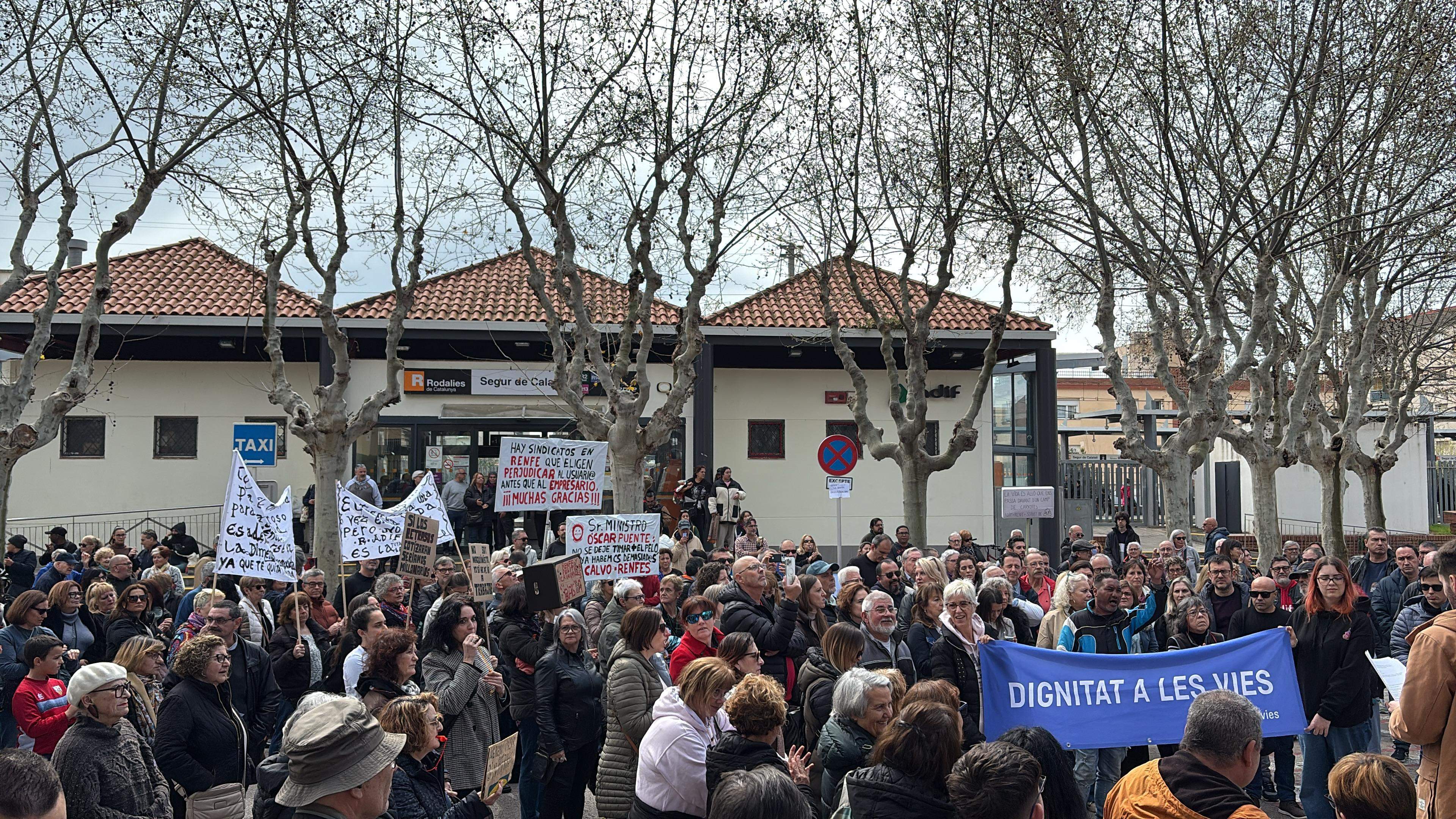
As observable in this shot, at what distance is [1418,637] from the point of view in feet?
15.6

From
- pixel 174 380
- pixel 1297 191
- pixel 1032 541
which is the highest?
pixel 1297 191

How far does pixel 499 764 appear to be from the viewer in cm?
514

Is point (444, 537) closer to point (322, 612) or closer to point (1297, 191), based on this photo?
point (322, 612)

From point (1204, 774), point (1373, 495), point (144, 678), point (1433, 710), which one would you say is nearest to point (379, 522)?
point (144, 678)

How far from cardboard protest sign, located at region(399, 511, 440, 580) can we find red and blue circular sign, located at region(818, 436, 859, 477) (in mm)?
7620

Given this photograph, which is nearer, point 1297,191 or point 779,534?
point 1297,191

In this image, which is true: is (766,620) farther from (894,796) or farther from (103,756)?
(103,756)

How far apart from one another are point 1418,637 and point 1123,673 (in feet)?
7.10

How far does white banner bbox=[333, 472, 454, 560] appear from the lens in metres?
10.2

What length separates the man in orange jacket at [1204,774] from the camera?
361 centimetres

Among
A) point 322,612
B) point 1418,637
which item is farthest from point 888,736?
point 322,612

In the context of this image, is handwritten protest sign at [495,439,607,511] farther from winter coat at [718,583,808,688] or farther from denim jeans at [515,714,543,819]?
winter coat at [718,583,808,688]

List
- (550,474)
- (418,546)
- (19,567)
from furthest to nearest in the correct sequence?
(19,567), (550,474), (418,546)

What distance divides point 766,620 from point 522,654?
1.61 meters
